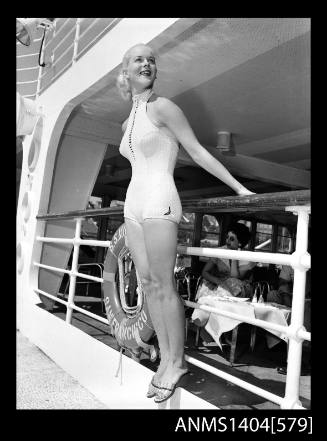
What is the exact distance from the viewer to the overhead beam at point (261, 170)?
580cm

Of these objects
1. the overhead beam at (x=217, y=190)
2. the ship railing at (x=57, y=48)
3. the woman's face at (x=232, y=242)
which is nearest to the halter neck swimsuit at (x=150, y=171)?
the woman's face at (x=232, y=242)

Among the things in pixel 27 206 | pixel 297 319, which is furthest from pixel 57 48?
pixel 297 319

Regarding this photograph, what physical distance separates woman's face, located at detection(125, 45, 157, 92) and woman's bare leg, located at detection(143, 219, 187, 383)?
56 centimetres

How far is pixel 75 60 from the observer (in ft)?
11.4

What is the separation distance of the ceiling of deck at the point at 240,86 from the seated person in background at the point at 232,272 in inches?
52.1

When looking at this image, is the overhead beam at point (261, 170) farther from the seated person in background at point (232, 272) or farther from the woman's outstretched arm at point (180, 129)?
the woman's outstretched arm at point (180, 129)

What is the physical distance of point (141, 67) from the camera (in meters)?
1.53

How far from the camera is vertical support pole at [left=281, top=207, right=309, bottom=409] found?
112 cm

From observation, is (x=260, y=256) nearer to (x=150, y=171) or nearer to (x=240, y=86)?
(x=150, y=171)

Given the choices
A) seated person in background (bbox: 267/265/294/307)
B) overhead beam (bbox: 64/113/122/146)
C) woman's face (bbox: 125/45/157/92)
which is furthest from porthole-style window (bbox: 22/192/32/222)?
woman's face (bbox: 125/45/157/92)
